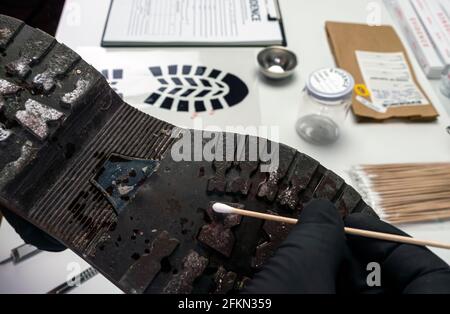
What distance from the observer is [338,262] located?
459mm

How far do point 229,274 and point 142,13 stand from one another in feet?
2.65

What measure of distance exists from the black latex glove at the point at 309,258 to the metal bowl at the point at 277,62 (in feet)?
1.62

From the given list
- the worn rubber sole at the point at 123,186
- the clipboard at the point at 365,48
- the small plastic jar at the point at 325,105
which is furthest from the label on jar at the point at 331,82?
the worn rubber sole at the point at 123,186

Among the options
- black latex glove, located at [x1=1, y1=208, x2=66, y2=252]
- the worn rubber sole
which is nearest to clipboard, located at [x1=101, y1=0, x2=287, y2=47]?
the worn rubber sole

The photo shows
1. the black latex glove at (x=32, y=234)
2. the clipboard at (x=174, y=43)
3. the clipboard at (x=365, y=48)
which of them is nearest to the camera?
the black latex glove at (x=32, y=234)

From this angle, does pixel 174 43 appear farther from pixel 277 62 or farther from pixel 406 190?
pixel 406 190

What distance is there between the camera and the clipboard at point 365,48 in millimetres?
854

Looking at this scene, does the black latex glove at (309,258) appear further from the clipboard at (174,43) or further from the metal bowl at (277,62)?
the clipboard at (174,43)

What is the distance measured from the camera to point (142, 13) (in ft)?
3.41

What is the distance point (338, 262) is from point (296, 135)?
41 centimetres

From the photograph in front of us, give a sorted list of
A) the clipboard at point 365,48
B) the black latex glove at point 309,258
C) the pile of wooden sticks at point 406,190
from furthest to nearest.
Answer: the clipboard at point 365,48, the pile of wooden sticks at point 406,190, the black latex glove at point 309,258

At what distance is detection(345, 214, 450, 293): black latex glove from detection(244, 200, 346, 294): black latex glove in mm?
48

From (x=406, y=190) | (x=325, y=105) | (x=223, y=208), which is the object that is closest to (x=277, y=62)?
(x=325, y=105)
